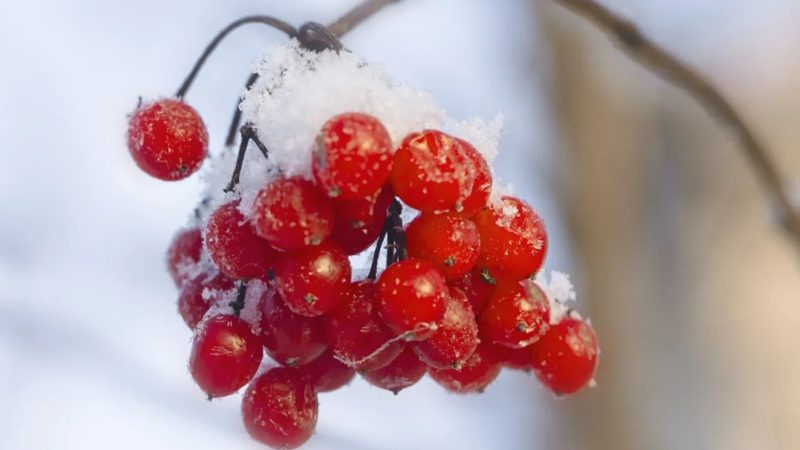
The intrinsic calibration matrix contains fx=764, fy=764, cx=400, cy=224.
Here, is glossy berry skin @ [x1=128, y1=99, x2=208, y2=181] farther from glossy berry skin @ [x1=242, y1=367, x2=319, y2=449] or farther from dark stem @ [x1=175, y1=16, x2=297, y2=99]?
glossy berry skin @ [x1=242, y1=367, x2=319, y2=449]

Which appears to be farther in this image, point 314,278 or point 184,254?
point 184,254

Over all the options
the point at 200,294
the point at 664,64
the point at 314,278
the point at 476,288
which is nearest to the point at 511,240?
the point at 476,288

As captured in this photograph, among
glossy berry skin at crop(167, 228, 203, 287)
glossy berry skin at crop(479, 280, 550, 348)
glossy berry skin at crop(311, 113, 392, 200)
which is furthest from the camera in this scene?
glossy berry skin at crop(167, 228, 203, 287)

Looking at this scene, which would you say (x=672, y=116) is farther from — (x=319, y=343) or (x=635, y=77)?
(x=319, y=343)

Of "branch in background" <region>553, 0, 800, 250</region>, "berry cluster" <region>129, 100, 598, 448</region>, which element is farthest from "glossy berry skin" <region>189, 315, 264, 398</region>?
"branch in background" <region>553, 0, 800, 250</region>

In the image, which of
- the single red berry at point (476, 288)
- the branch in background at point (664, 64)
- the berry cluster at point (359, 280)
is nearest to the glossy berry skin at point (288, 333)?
the berry cluster at point (359, 280)

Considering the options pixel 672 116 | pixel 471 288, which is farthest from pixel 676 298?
pixel 471 288

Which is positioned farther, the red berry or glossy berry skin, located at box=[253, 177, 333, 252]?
the red berry

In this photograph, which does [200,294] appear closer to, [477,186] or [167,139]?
[167,139]
